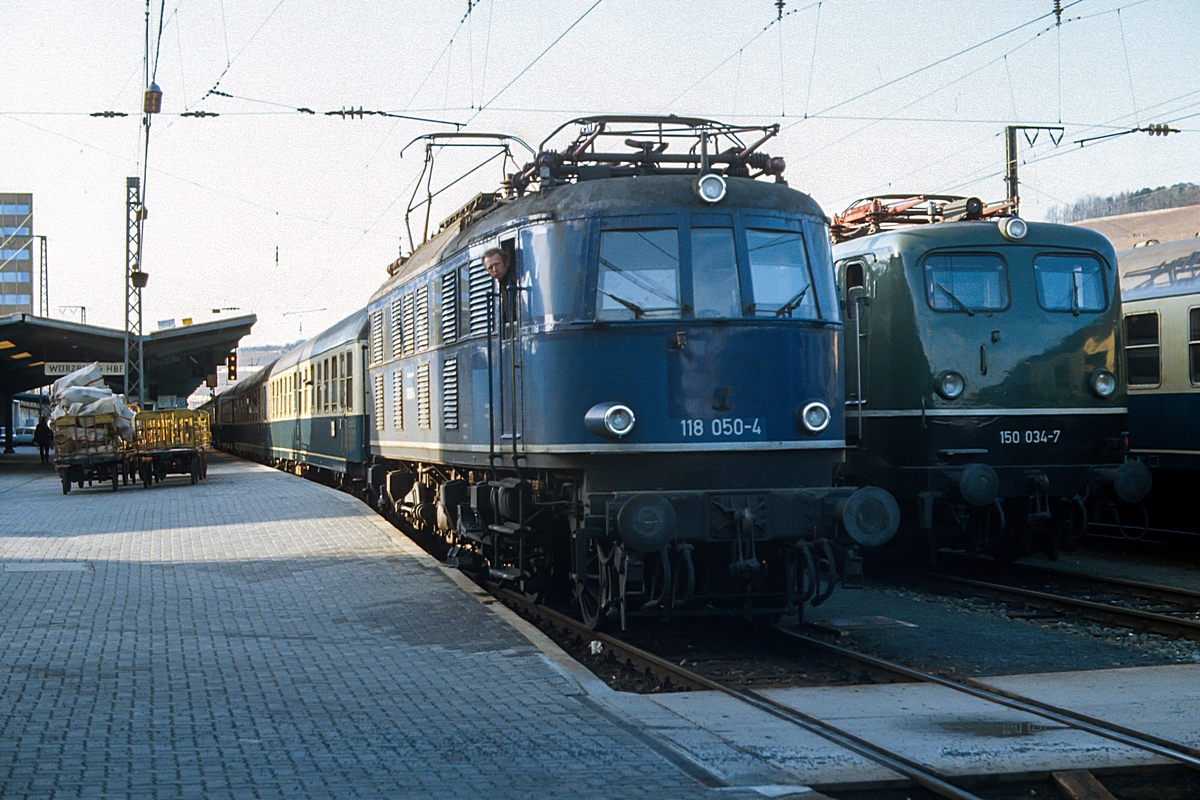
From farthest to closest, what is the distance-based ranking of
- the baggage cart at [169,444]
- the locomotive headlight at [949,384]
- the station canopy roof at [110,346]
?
the station canopy roof at [110,346]
the baggage cart at [169,444]
the locomotive headlight at [949,384]

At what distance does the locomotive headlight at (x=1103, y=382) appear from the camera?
12584mm

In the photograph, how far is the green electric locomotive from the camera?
12250 mm

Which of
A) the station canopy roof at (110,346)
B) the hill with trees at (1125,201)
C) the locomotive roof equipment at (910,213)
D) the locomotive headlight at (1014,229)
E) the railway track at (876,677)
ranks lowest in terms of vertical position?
the railway track at (876,677)

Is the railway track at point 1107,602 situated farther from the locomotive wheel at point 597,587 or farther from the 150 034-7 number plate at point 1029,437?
the locomotive wheel at point 597,587

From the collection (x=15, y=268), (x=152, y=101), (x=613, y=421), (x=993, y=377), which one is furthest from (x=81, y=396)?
(x=15, y=268)

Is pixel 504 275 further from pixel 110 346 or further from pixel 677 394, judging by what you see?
pixel 110 346

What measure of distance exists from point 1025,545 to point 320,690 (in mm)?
8351

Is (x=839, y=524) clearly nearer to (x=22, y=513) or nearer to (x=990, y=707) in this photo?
(x=990, y=707)

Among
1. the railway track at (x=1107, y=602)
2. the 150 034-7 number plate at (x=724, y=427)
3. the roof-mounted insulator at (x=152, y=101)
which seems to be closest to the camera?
the 150 034-7 number plate at (x=724, y=427)

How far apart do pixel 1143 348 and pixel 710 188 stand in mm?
8695

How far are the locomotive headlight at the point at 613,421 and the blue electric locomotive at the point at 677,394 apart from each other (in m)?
0.01

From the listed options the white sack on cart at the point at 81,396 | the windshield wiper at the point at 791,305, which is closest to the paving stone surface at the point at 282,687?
the windshield wiper at the point at 791,305

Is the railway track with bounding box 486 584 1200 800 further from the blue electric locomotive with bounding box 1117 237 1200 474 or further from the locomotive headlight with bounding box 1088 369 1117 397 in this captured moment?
the blue electric locomotive with bounding box 1117 237 1200 474

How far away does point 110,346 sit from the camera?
39.3 m
